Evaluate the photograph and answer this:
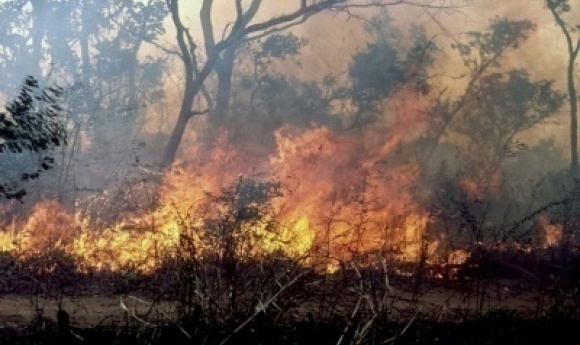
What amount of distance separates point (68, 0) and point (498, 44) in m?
17.4

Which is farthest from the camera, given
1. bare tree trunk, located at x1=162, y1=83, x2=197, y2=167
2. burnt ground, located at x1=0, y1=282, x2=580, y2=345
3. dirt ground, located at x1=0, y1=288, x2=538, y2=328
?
bare tree trunk, located at x1=162, y1=83, x2=197, y2=167

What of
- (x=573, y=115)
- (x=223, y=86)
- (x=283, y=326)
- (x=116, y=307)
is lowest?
(x=116, y=307)

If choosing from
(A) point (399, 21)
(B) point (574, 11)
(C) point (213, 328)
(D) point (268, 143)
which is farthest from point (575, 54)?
(C) point (213, 328)

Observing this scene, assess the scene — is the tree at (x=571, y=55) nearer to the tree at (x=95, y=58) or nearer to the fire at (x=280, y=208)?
the fire at (x=280, y=208)

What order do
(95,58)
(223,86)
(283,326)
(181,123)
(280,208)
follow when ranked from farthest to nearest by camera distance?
1. (95,58)
2. (223,86)
3. (181,123)
4. (280,208)
5. (283,326)

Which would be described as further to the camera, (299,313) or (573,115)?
(573,115)

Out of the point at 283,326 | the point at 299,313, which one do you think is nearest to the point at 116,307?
the point at 299,313

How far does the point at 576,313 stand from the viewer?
7.84 meters

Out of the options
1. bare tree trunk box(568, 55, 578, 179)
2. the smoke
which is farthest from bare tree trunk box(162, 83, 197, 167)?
bare tree trunk box(568, 55, 578, 179)

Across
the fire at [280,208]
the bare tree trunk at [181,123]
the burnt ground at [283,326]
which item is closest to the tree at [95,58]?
the fire at [280,208]

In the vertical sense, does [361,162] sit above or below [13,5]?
below

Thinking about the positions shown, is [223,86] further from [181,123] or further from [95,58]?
[95,58]

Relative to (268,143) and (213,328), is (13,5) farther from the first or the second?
(213,328)

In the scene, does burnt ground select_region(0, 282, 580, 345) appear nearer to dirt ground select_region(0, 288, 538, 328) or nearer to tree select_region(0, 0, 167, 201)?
dirt ground select_region(0, 288, 538, 328)
